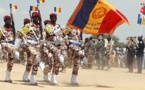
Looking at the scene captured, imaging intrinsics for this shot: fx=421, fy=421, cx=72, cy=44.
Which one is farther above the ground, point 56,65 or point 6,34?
point 6,34

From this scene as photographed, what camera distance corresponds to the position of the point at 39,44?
12.4 metres

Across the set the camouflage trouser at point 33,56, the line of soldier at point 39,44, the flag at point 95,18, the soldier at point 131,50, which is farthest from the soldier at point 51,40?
the soldier at point 131,50

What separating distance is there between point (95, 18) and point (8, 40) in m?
2.88

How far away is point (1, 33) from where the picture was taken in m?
12.5

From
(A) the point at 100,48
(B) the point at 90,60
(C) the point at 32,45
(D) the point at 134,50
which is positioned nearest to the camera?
(C) the point at 32,45

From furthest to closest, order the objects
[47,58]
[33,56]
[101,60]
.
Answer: [101,60], [47,58], [33,56]

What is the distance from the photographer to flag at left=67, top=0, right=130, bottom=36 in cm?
1327

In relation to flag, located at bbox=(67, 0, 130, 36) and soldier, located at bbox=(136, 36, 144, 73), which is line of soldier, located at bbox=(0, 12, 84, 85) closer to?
flag, located at bbox=(67, 0, 130, 36)

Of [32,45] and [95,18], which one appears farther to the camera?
[95,18]

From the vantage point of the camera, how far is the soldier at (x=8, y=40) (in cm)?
1238

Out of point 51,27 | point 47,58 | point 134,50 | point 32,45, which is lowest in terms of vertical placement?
point 47,58

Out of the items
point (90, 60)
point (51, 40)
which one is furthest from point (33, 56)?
point (90, 60)

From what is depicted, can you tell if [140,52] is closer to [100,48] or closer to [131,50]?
[131,50]

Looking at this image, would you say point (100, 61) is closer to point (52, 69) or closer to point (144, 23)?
point (144, 23)
